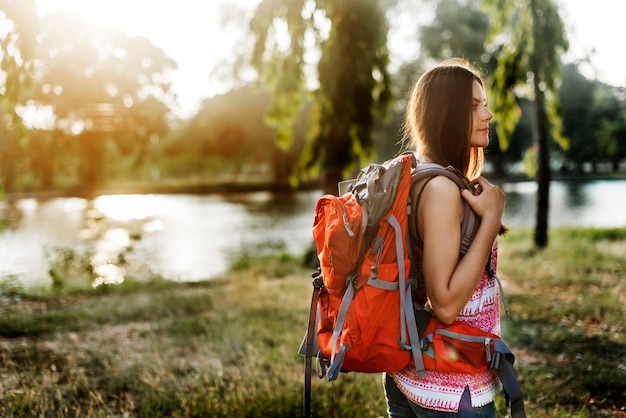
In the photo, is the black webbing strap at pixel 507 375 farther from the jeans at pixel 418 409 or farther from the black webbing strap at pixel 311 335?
the black webbing strap at pixel 311 335

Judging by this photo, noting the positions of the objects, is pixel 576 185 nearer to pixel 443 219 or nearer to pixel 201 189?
pixel 201 189

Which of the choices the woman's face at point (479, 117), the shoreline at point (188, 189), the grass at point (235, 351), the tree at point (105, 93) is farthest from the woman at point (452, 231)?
the shoreline at point (188, 189)

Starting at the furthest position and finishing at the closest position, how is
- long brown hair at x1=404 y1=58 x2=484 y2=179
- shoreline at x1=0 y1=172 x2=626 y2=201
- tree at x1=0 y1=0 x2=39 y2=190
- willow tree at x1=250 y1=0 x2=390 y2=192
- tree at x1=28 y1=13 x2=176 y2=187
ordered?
shoreline at x1=0 y1=172 x2=626 y2=201 → tree at x1=28 y1=13 x2=176 y2=187 → willow tree at x1=250 y1=0 x2=390 y2=192 → tree at x1=0 y1=0 x2=39 y2=190 → long brown hair at x1=404 y1=58 x2=484 y2=179

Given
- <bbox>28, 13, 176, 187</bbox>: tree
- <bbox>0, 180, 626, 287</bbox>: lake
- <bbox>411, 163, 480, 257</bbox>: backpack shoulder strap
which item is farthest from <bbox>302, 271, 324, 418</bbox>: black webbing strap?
<bbox>28, 13, 176, 187</bbox>: tree

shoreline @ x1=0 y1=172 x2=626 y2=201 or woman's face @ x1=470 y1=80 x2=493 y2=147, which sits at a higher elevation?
woman's face @ x1=470 y1=80 x2=493 y2=147

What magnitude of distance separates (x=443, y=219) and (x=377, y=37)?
325 inches

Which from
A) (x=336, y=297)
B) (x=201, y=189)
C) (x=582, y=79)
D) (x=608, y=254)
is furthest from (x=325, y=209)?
(x=201, y=189)

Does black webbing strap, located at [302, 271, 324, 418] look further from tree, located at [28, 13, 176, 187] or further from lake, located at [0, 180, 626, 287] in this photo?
tree, located at [28, 13, 176, 187]

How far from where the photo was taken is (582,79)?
2477cm

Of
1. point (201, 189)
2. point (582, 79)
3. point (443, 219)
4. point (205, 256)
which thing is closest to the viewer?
point (443, 219)

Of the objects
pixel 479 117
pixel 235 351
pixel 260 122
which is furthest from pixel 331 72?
pixel 260 122

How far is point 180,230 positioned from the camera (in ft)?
61.9

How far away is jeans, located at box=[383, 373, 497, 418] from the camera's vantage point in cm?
155

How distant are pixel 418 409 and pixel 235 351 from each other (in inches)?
132
